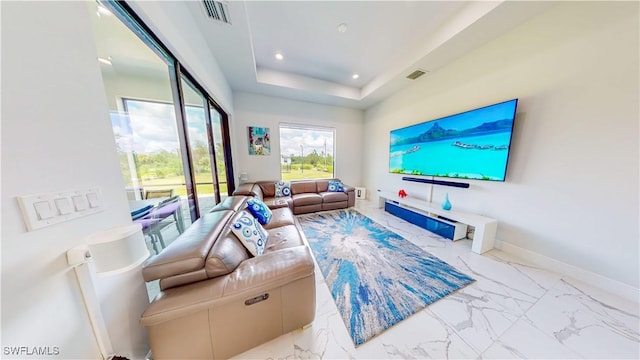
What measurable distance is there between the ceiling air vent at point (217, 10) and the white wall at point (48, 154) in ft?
4.07

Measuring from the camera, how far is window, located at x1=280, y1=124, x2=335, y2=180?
4.31 metres

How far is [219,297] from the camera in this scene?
3.23ft

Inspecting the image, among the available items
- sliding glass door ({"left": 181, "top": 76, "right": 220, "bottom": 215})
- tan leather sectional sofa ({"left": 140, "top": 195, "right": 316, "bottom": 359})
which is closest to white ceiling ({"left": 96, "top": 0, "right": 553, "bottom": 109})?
sliding glass door ({"left": 181, "top": 76, "right": 220, "bottom": 215})

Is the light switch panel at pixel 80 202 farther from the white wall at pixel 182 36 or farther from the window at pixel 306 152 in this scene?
the window at pixel 306 152

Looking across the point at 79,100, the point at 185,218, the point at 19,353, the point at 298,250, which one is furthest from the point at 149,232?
the point at 298,250

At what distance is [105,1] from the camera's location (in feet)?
3.31

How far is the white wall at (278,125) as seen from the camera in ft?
12.7

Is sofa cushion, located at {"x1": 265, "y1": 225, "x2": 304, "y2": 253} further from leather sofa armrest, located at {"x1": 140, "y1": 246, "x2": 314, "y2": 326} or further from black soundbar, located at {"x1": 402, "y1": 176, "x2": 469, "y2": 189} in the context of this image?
black soundbar, located at {"x1": 402, "y1": 176, "x2": 469, "y2": 189}

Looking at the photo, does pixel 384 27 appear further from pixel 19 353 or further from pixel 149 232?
pixel 19 353

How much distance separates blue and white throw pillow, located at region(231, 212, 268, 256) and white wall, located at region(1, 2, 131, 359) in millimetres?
747

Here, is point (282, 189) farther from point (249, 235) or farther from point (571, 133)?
point (571, 133)

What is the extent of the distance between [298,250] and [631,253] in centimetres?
290

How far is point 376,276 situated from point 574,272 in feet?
6.60

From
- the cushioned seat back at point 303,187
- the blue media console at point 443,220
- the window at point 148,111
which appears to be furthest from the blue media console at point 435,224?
the window at point 148,111
